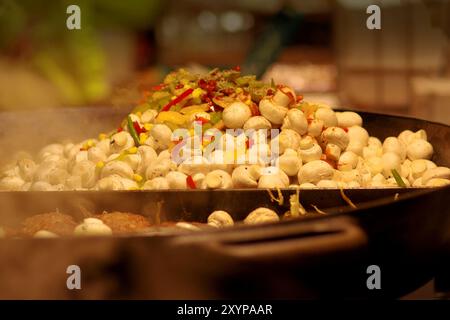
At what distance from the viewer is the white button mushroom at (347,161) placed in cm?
157

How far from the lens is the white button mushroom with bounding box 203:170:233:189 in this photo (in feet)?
4.43

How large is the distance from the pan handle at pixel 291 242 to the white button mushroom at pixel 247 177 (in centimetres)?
42

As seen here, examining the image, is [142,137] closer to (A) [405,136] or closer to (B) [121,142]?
(B) [121,142]

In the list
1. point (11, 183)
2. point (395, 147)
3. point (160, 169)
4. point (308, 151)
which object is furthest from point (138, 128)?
point (395, 147)

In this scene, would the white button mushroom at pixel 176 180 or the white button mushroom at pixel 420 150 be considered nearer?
the white button mushroom at pixel 176 180

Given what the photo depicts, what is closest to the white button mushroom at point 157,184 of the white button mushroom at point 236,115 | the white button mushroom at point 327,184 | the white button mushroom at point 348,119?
the white button mushroom at point 236,115

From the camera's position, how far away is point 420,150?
1681 mm

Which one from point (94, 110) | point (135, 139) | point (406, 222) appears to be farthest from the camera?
point (94, 110)

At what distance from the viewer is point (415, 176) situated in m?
1.58

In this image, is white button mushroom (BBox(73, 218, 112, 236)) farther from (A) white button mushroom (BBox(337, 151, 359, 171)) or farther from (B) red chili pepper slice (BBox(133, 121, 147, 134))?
(A) white button mushroom (BBox(337, 151, 359, 171))

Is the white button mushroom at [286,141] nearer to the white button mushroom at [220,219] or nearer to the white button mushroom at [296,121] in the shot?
the white button mushroom at [296,121]
